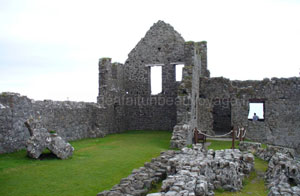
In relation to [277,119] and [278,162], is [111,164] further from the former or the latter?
[277,119]

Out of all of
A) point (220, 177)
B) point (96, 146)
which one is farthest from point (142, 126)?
point (220, 177)

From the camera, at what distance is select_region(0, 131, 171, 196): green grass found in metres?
7.32

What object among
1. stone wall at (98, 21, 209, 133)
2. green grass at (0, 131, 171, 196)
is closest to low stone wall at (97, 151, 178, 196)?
green grass at (0, 131, 171, 196)

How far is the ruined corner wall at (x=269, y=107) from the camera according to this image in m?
17.8

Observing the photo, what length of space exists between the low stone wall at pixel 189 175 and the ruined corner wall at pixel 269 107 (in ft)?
24.7

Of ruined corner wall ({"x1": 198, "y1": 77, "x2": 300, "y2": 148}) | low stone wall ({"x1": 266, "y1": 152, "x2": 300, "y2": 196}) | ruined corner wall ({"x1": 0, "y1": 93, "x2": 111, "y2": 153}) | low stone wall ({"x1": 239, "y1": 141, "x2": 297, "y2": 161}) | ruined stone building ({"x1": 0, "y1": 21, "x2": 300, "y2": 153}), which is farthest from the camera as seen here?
ruined corner wall ({"x1": 198, "y1": 77, "x2": 300, "y2": 148})

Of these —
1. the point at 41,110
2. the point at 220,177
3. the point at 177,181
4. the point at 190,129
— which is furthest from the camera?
the point at 190,129

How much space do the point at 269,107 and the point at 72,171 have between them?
12971 millimetres

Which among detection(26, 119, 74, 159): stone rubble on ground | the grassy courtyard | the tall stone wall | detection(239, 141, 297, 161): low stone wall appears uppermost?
the tall stone wall

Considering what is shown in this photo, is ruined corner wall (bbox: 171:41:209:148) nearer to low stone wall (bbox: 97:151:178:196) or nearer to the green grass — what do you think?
the green grass

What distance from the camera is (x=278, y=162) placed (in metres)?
9.91

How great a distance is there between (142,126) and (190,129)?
653cm

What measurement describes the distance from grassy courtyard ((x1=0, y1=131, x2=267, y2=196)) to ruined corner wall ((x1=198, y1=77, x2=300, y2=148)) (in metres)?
5.70

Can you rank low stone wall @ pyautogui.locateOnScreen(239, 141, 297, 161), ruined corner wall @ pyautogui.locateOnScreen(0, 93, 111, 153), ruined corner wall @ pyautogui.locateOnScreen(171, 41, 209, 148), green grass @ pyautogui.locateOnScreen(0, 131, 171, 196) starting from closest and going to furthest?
green grass @ pyautogui.locateOnScreen(0, 131, 171, 196) → ruined corner wall @ pyautogui.locateOnScreen(0, 93, 111, 153) → low stone wall @ pyautogui.locateOnScreen(239, 141, 297, 161) → ruined corner wall @ pyautogui.locateOnScreen(171, 41, 209, 148)
